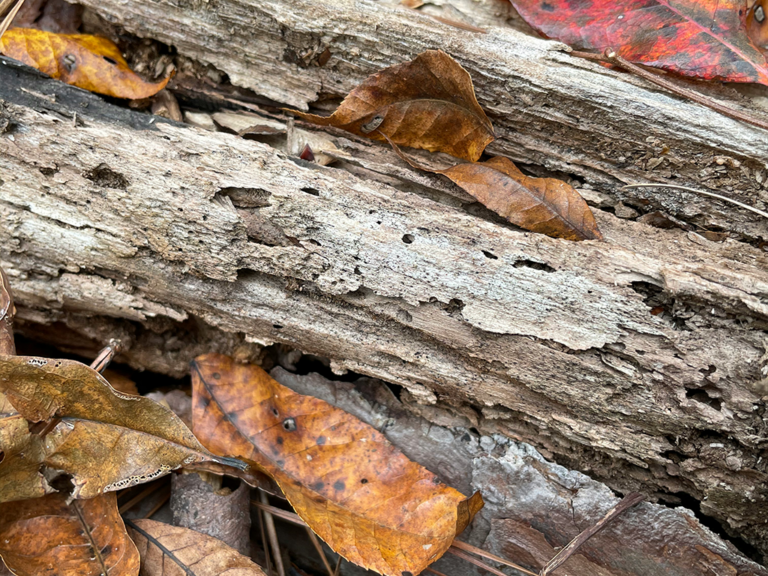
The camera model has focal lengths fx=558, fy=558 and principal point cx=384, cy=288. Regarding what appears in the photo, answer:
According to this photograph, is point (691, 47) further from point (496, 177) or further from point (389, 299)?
point (389, 299)

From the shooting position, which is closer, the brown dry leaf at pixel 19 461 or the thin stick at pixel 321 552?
the brown dry leaf at pixel 19 461

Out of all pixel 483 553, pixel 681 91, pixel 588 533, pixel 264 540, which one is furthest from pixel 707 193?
pixel 264 540

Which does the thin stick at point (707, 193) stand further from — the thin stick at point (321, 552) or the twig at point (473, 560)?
the thin stick at point (321, 552)

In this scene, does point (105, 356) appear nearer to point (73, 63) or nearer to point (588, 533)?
point (73, 63)

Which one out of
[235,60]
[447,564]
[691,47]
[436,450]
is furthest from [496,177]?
[447,564]

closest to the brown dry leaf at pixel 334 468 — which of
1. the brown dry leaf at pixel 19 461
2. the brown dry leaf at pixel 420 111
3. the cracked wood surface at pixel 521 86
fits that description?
the brown dry leaf at pixel 19 461

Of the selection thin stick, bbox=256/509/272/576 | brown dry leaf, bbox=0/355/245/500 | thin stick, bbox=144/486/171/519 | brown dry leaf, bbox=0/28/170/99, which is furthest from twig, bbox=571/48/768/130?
thin stick, bbox=144/486/171/519

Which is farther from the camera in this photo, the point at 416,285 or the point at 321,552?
the point at 321,552
